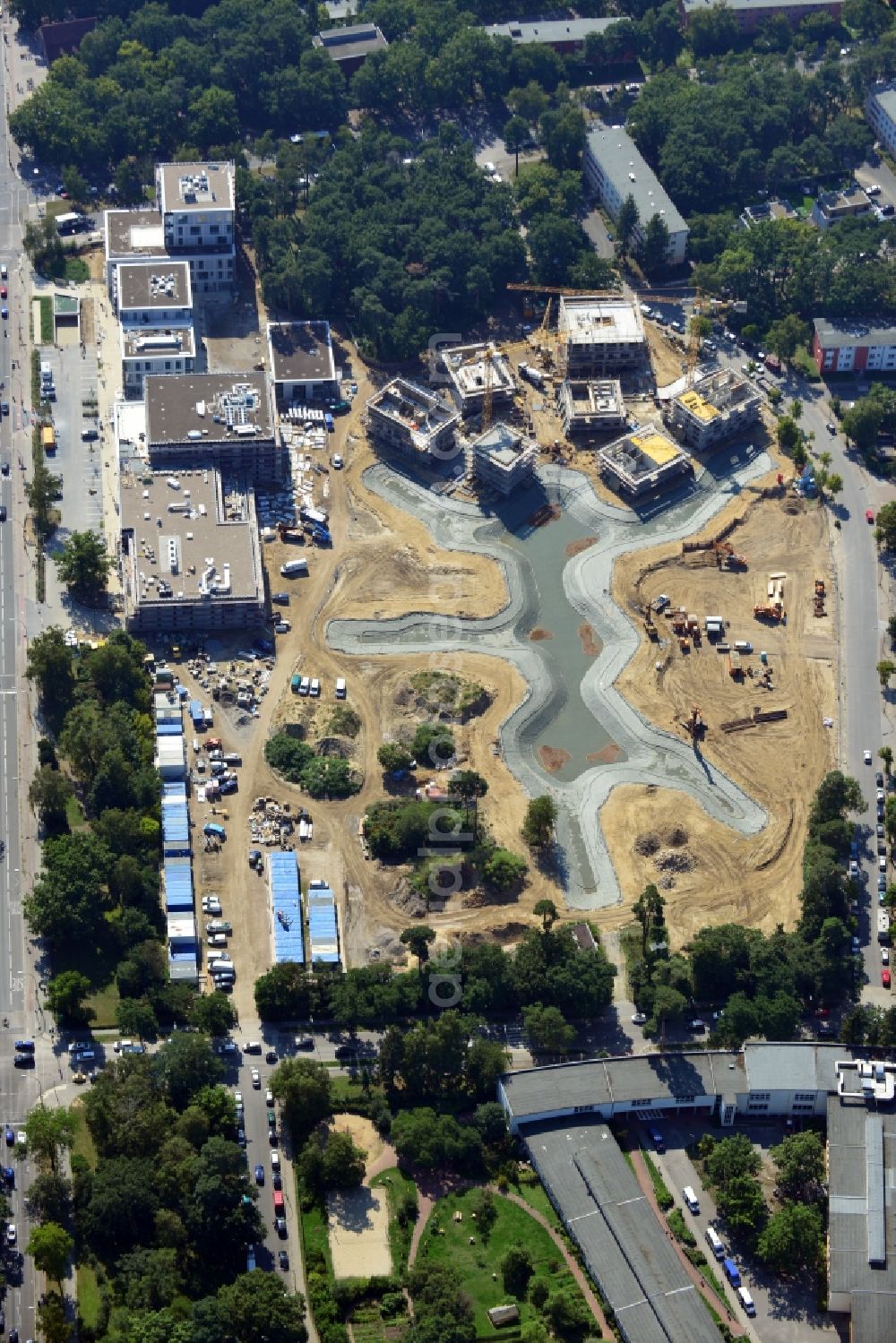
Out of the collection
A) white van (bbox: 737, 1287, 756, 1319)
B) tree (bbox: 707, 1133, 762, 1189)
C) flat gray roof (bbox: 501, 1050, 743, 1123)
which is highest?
flat gray roof (bbox: 501, 1050, 743, 1123)

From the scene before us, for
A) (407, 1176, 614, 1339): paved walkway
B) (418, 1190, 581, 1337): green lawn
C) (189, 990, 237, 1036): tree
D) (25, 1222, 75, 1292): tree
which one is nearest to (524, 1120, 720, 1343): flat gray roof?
(407, 1176, 614, 1339): paved walkway

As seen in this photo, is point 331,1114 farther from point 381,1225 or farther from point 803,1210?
point 803,1210

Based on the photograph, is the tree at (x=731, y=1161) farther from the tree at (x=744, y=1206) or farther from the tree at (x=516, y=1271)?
the tree at (x=516, y=1271)

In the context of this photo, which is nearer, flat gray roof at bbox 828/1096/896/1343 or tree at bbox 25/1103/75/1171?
flat gray roof at bbox 828/1096/896/1343

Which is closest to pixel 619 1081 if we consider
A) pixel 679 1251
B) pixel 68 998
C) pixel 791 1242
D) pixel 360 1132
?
pixel 679 1251

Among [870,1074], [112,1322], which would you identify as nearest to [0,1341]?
[112,1322]

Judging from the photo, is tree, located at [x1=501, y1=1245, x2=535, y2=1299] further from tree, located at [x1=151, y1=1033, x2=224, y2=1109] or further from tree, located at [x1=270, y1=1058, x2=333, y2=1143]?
tree, located at [x1=151, y1=1033, x2=224, y2=1109]

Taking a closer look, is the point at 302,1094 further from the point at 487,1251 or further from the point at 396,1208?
the point at 487,1251
